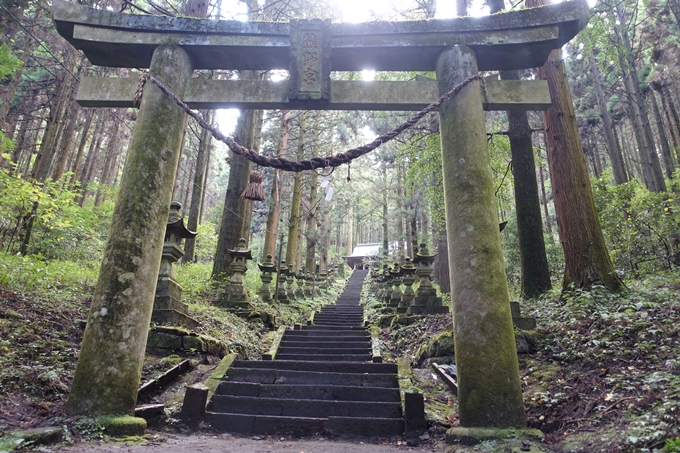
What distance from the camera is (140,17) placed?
4348 millimetres

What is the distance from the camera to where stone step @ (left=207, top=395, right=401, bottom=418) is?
4219 millimetres

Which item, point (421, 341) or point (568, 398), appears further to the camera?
point (421, 341)

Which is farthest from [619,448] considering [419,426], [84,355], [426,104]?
[84,355]

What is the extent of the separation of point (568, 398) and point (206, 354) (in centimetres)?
474

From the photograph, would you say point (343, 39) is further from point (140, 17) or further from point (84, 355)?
point (84, 355)

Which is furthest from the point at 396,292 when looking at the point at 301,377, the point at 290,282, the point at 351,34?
the point at 351,34

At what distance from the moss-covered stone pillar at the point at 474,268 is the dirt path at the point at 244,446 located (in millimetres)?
620

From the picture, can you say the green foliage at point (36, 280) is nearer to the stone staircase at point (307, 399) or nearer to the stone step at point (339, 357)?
the stone staircase at point (307, 399)

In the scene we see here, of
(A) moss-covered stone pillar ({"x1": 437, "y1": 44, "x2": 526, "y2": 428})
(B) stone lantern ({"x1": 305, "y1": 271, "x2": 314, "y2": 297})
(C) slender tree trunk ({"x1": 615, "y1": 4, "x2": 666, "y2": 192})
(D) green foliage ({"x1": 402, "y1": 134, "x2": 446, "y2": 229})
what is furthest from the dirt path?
(C) slender tree trunk ({"x1": 615, "y1": 4, "x2": 666, "y2": 192})

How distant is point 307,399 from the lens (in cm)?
454

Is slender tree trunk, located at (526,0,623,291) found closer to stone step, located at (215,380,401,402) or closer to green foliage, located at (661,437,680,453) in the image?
stone step, located at (215,380,401,402)

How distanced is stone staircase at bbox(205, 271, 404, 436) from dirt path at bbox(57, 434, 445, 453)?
195mm

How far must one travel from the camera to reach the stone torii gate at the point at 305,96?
11.6ft

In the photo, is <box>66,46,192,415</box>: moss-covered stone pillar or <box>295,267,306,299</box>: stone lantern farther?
<box>295,267,306,299</box>: stone lantern
